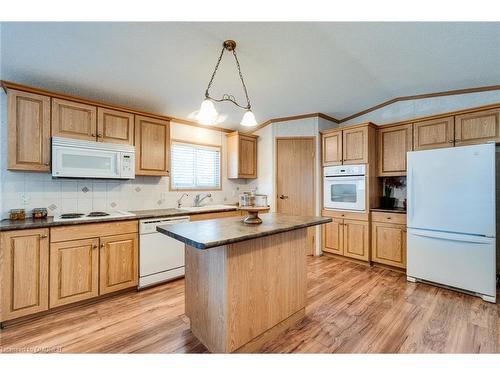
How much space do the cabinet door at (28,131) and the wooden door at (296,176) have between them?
315cm

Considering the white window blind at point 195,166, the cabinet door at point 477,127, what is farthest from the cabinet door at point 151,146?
the cabinet door at point 477,127

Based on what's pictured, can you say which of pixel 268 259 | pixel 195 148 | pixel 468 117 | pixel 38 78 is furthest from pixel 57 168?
pixel 468 117

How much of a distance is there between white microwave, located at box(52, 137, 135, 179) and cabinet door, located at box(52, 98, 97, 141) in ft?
0.26

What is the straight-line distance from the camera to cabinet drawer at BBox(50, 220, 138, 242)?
7.11ft

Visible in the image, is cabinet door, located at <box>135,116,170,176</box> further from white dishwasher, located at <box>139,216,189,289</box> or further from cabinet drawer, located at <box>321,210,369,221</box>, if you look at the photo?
cabinet drawer, located at <box>321,210,369,221</box>

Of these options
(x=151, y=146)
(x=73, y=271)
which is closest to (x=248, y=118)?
(x=151, y=146)

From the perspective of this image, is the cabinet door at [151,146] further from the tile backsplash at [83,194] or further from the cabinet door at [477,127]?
the cabinet door at [477,127]

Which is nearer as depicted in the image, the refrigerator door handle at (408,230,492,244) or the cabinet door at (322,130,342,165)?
the refrigerator door handle at (408,230,492,244)

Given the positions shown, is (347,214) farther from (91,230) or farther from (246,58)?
(91,230)

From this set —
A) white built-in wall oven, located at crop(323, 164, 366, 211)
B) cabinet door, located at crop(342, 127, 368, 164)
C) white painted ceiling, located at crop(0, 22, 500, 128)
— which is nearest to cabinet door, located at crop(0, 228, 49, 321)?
white painted ceiling, located at crop(0, 22, 500, 128)

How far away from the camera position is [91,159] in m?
2.56

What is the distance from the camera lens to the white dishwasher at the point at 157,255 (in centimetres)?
268

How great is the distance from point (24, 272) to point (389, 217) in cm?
420

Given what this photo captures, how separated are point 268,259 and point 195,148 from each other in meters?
2.69
